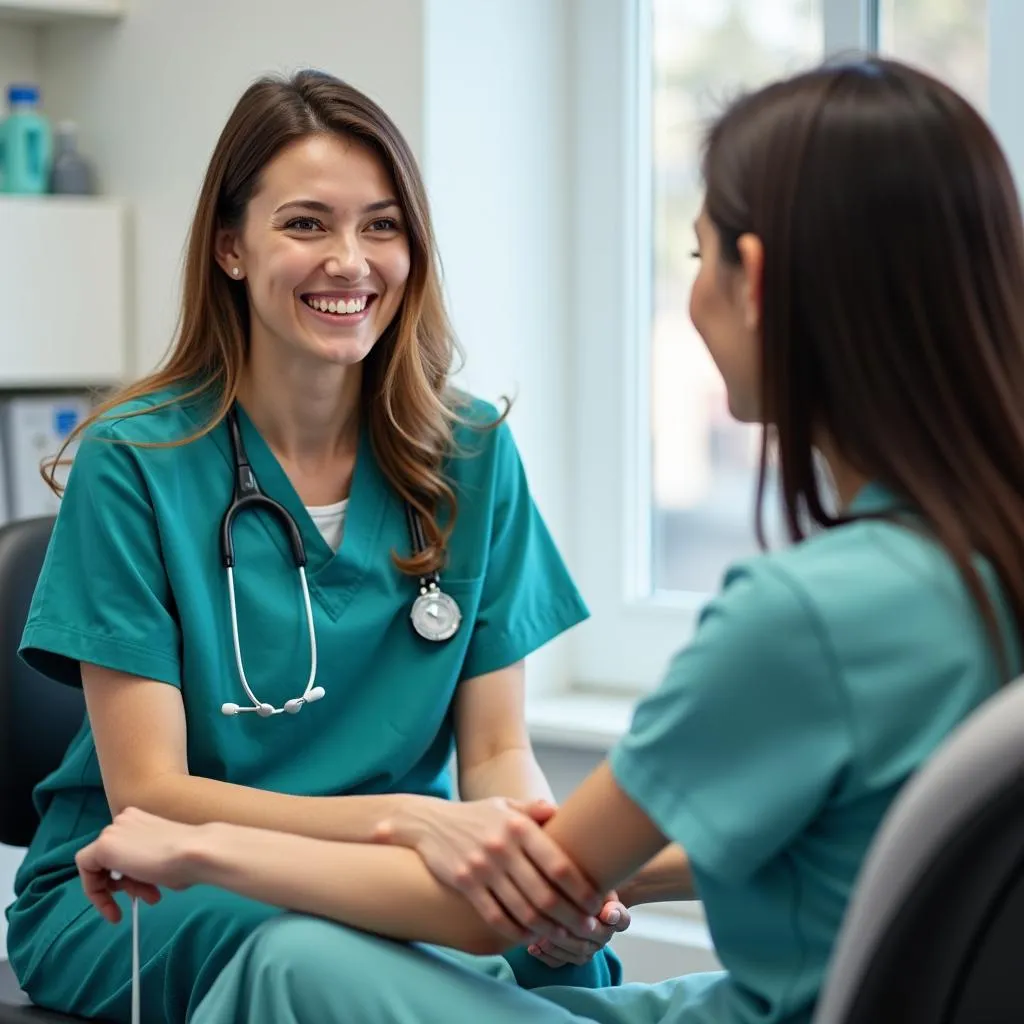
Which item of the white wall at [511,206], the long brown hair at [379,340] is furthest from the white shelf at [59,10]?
the long brown hair at [379,340]

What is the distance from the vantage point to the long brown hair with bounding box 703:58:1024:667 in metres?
0.96

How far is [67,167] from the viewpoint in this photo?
2633 millimetres

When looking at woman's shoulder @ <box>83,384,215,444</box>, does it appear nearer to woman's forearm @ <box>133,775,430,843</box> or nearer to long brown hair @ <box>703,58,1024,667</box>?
woman's forearm @ <box>133,775,430,843</box>

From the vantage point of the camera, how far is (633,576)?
8.46ft

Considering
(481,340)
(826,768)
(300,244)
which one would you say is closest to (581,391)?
(481,340)

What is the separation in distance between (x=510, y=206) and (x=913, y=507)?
1535mm

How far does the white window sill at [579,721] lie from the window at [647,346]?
10cm

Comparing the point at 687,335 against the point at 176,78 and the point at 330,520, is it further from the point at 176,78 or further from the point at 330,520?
the point at 330,520

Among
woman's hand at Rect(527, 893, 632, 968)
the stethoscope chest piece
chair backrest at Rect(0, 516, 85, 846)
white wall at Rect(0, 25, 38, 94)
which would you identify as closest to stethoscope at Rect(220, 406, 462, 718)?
the stethoscope chest piece

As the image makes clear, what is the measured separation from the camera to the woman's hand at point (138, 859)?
3.94ft

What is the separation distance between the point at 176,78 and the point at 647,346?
85 cm

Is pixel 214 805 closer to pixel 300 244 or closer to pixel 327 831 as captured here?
pixel 327 831

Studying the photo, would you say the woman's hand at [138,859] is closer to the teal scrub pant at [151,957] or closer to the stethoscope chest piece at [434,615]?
the teal scrub pant at [151,957]

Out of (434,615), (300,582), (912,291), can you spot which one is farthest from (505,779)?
(912,291)
